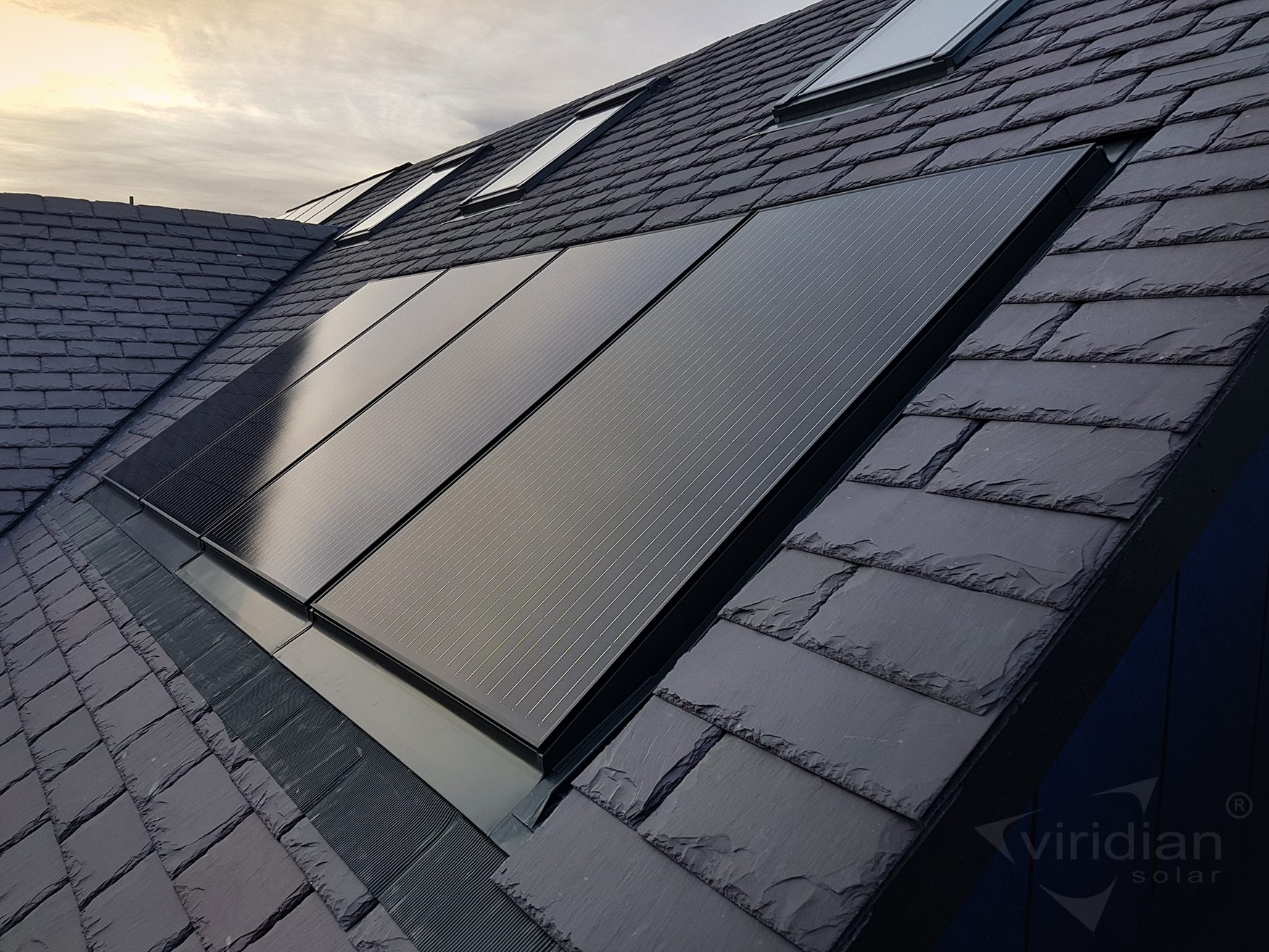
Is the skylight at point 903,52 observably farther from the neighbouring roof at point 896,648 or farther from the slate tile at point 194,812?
the slate tile at point 194,812

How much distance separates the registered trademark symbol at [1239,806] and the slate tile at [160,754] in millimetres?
2896

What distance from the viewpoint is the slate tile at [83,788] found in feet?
8.54

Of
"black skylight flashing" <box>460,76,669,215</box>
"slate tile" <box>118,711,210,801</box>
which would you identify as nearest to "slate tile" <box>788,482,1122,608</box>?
"slate tile" <box>118,711,210,801</box>

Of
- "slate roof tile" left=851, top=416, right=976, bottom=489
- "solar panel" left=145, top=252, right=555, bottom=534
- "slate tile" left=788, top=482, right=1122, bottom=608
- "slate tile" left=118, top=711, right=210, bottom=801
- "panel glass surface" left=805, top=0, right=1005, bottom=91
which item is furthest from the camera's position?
"panel glass surface" left=805, top=0, right=1005, bottom=91

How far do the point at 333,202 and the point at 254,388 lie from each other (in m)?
8.67

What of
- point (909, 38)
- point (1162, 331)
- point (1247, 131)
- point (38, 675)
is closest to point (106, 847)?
point (38, 675)

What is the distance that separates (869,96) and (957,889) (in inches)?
155

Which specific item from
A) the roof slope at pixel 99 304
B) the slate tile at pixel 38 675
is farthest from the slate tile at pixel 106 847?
the roof slope at pixel 99 304

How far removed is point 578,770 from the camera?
172 cm

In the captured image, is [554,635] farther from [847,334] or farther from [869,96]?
[869,96]


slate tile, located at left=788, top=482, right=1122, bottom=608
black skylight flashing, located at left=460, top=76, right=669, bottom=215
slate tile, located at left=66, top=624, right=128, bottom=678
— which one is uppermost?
black skylight flashing, located at left=460, top=76, right=669, bottom=215

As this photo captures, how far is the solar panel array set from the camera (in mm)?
1977

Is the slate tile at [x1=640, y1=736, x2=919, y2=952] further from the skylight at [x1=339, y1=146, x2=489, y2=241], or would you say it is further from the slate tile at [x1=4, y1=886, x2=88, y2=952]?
the skylight at [x1=339, y1=146, x2=489, y2=241]

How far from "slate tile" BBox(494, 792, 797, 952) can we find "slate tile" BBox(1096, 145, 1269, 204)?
1.89 meters
